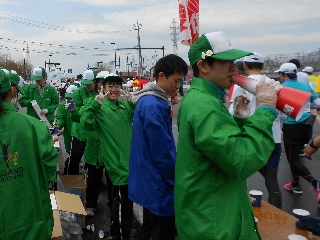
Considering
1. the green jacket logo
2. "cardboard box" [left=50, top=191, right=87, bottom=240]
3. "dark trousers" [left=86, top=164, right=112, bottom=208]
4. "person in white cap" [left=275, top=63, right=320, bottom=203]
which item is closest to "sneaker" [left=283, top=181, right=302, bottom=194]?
"person in white cap" [left=275, top=63, right=320, bottom=203]

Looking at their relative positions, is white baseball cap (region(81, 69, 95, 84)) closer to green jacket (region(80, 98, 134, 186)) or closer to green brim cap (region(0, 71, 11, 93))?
green jacket (region(80, 98, 134, 186))

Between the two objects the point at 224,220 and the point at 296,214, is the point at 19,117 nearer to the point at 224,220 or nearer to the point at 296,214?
the point at 224,220

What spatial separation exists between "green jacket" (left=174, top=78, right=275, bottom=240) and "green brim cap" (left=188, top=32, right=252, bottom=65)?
0.48ft

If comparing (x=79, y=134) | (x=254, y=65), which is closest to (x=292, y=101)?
(x=254, y=65)

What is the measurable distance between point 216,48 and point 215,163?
0.59 m

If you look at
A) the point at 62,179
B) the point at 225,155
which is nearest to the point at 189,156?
the point at 225,155

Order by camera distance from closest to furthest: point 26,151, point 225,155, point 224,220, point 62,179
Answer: point 225,155, point 224,220, point 26,151, point 62,179

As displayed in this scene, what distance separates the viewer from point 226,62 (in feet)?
5.97

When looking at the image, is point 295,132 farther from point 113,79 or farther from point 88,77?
point 88,77

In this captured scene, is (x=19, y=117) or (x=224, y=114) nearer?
(x=224, y=114)

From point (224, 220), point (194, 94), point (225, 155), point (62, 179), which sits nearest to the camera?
point (225, 155)

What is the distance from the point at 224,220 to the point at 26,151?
4.38 ft

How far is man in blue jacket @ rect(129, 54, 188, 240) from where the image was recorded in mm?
2498

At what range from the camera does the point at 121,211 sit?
3629 mm
